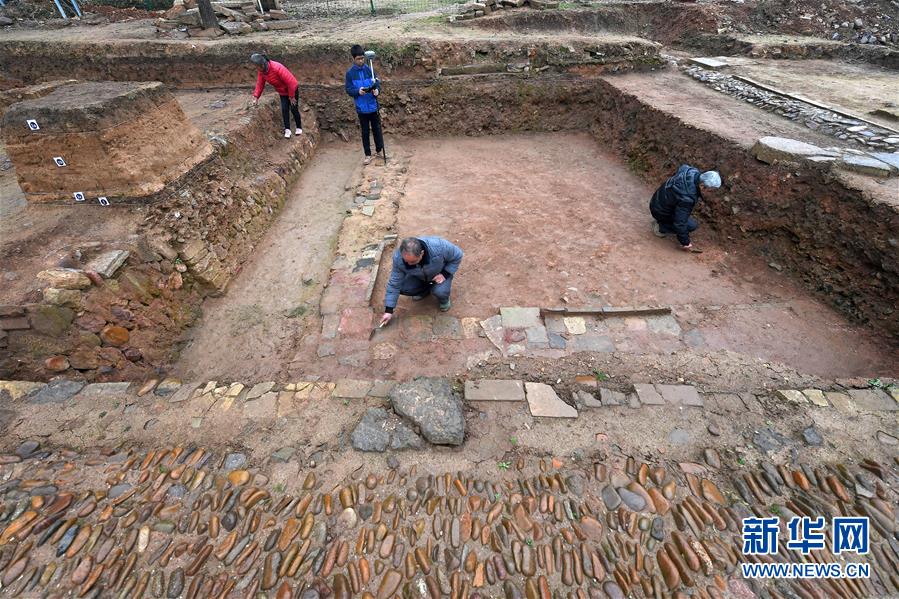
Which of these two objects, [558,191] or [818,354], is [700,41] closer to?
[558,191]

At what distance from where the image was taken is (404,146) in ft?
32.7

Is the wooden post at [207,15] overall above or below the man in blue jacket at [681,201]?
above

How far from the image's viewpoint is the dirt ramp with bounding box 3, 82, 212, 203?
186 inches

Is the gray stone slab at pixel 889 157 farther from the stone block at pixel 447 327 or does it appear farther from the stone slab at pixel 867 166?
the stone block at pixel 447 327

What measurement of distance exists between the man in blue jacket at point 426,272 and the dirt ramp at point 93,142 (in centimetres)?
354

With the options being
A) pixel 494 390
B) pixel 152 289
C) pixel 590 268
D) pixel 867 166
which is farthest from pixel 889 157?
pixel 152 289

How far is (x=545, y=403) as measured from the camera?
3848 mm

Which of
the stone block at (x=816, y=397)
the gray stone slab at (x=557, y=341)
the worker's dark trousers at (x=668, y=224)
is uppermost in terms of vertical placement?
the worker's dark trousers at (x=668, y=224)

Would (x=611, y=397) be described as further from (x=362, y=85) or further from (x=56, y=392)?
(x=362, y=85)

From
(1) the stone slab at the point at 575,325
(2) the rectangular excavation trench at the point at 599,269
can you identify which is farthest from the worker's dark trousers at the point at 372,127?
(1) the stone slab at the point at 575,325

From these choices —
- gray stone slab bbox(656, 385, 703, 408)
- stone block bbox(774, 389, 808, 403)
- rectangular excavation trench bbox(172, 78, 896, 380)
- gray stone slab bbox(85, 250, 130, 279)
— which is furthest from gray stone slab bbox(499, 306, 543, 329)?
gray stone slab bbox(85, 250, 130, 279)

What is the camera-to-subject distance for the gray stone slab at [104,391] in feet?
12.7

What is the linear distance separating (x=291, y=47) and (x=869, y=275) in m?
11.7

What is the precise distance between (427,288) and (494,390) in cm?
167
